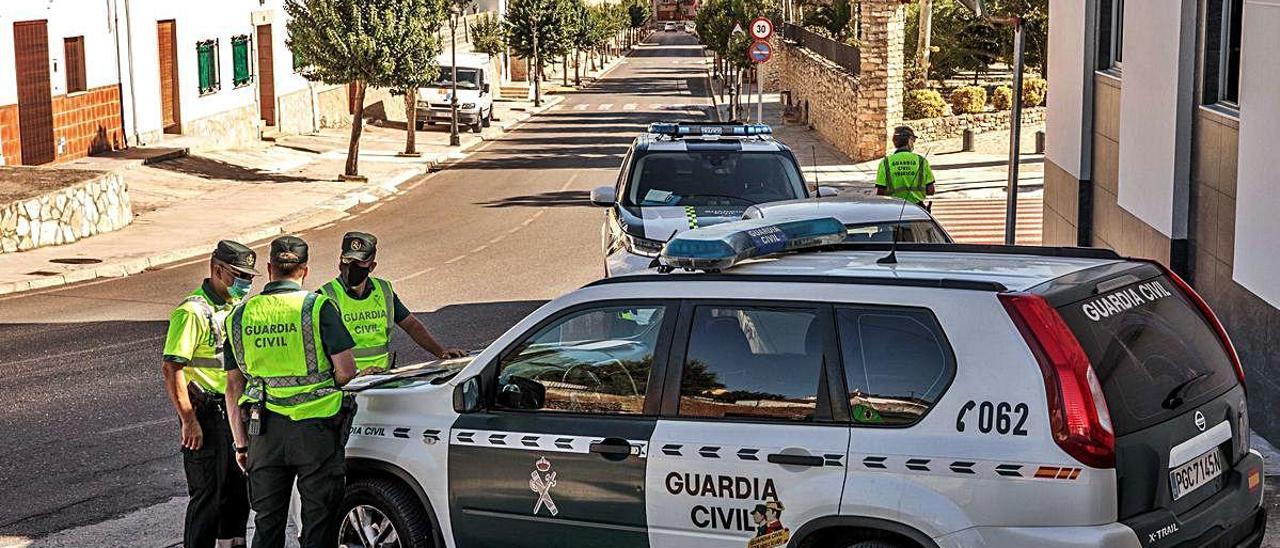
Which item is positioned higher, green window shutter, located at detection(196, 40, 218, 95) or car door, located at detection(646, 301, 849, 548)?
green window shutter, located at detection(196, 40, 218, 95)

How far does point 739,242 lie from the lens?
21.8ft

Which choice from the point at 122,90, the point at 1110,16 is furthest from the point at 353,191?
the point at 1110,16

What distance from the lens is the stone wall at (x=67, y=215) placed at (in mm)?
22766

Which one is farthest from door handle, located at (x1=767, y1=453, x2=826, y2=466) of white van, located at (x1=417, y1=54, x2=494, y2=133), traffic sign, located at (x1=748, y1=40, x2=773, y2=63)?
white van, located at (x1=417, y1=54, x2=494, y2=133)

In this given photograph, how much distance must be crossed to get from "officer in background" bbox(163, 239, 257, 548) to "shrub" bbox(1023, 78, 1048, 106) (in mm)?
39293

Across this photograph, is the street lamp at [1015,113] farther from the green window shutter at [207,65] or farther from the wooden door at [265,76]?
the wooden door at [265,76]

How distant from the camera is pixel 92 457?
10.9 meters

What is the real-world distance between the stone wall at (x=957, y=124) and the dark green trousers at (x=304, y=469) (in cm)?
3279

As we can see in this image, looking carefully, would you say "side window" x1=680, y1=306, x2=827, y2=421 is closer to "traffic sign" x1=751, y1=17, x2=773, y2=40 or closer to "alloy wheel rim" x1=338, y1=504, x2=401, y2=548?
"alloy wheel rim" x1=338, y1=504, x2=401, y2=548

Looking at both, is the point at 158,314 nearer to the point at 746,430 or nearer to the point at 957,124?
the point at 746,430

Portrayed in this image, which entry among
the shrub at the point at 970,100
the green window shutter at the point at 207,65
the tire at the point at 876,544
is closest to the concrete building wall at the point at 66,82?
the green window shutter at the point at 207,65

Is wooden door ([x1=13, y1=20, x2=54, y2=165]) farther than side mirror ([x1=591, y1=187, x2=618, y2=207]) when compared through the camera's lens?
Yes

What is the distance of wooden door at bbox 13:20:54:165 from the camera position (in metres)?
30.8

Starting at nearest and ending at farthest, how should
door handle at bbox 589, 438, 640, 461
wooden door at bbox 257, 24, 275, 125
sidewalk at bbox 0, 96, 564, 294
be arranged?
door handle at bbox 589, 438, 640, 461
sidewalk at bbox 0, 96, 564, 294
wooden door at bbox 257, 24, 275, 125
